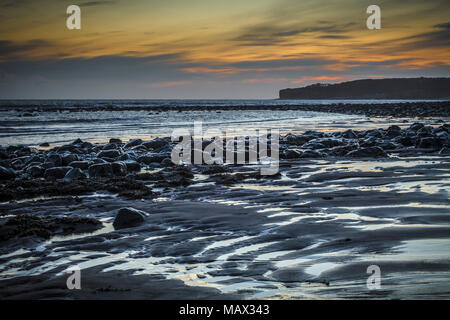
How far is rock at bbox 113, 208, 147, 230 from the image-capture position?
15.6 feet

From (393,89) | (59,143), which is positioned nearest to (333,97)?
(393,89)

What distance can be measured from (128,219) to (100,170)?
3.97m

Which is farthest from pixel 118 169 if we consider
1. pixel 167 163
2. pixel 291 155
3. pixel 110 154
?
pixel 291 155

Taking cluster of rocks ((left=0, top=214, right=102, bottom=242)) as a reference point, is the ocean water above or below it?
above

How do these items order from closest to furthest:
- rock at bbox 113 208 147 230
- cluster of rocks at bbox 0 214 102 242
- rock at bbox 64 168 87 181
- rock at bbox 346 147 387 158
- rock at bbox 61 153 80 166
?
cluster of rocks at bbox 0 214 102 242 → rock at bbox 113 208 147 230 → rock at bbox 64 168 87 181 → rock at bbox 61 153 80 166 → rock at bbox 346 147 387 158

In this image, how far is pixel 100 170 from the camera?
8.50 m

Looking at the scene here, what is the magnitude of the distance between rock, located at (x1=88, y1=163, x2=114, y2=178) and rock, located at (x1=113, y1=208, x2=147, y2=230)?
3765mm

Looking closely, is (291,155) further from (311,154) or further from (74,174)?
(74,174)

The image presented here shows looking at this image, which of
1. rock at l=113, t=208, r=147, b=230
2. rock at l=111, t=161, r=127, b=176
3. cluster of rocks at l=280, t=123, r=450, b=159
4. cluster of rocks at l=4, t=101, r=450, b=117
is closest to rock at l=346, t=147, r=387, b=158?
cluster of rocks at l=280, t=123, r=450, b=159

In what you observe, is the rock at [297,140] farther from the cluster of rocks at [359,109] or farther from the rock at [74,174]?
the cluster of rocks at [359,109]

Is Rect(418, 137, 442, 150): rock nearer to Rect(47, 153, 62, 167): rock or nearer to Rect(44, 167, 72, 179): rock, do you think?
Rect(44, 167, 72, 179): rock

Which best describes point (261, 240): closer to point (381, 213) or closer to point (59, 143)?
point (381, 213)

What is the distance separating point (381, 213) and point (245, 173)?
3.78 m

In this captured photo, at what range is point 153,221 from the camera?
492 centimetres
